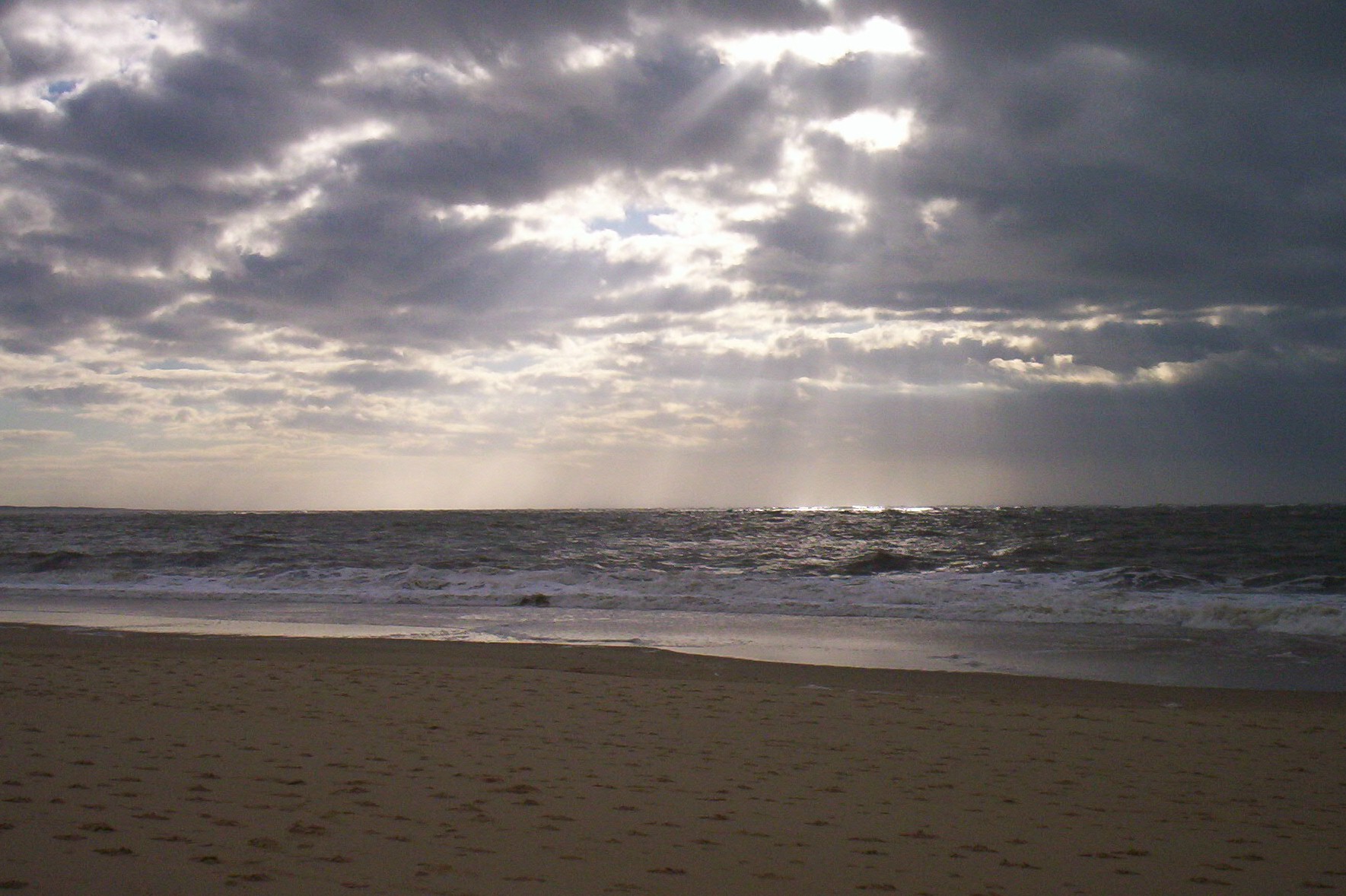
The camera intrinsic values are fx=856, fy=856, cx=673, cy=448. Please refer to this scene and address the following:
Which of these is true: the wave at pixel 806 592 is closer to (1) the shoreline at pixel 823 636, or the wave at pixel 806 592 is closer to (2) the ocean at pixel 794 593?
(2) the ocean at pixel 794 593

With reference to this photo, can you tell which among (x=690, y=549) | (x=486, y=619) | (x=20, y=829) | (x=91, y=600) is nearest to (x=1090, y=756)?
(x=20, y=829)

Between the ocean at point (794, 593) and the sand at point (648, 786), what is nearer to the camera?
the sand at point (648, 786)

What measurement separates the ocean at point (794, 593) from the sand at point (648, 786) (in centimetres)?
422

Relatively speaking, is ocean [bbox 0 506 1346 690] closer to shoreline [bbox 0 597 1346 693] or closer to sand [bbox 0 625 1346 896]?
shoreline [bbox 0 597 1346 693]

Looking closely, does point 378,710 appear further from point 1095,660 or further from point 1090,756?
point 1095,660

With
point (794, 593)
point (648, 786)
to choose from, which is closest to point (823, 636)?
point (794, 593)

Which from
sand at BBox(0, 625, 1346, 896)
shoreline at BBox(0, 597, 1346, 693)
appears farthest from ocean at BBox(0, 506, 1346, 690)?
sand at BBox(0, 625, 1346, 896)

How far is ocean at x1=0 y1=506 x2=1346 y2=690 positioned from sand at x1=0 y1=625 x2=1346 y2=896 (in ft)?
13.8

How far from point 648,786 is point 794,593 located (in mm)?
18463

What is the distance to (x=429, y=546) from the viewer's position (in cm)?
4081

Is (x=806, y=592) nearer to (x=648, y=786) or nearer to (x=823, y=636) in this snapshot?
(x=823, y=636)

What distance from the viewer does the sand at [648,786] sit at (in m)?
4.64

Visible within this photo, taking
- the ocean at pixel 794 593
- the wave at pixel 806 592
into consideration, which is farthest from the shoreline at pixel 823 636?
the wave at pixel 806 592

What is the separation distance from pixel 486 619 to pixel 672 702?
10691mm
